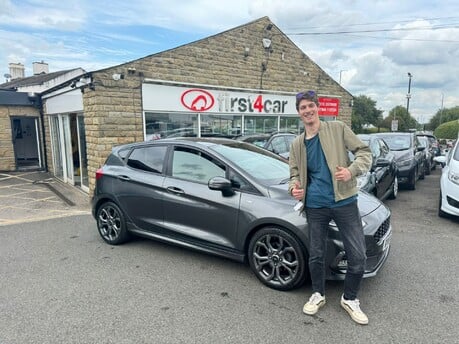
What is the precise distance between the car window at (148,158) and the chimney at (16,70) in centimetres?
2062

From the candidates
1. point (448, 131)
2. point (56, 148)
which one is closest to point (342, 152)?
point (56, 148)

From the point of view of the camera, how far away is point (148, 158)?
442 cm

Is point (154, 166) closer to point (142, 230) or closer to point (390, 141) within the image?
point (142, 230)

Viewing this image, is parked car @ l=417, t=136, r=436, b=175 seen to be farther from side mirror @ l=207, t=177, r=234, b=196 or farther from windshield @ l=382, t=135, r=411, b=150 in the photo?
side mirror @ l=207, t=177, r=234, b=196

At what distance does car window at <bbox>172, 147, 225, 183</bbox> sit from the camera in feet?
12.3

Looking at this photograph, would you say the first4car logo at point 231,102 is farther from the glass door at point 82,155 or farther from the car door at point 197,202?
the car door at point 197,202

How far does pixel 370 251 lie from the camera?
3043 millimetres

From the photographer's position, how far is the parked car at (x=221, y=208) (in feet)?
10.3

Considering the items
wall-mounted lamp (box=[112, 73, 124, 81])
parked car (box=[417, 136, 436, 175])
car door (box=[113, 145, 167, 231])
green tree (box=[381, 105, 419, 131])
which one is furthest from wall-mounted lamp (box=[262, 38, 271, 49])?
green tree (box=[381, 105, 419, 131])

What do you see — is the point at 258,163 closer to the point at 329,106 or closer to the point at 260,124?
the point at 260,124

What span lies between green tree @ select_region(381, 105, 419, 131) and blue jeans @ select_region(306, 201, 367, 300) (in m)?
62.3

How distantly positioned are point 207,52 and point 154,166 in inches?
236

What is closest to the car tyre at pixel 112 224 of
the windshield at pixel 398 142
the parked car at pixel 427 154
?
the windshield at pixel 398 142

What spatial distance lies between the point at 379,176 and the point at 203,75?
538 cm
